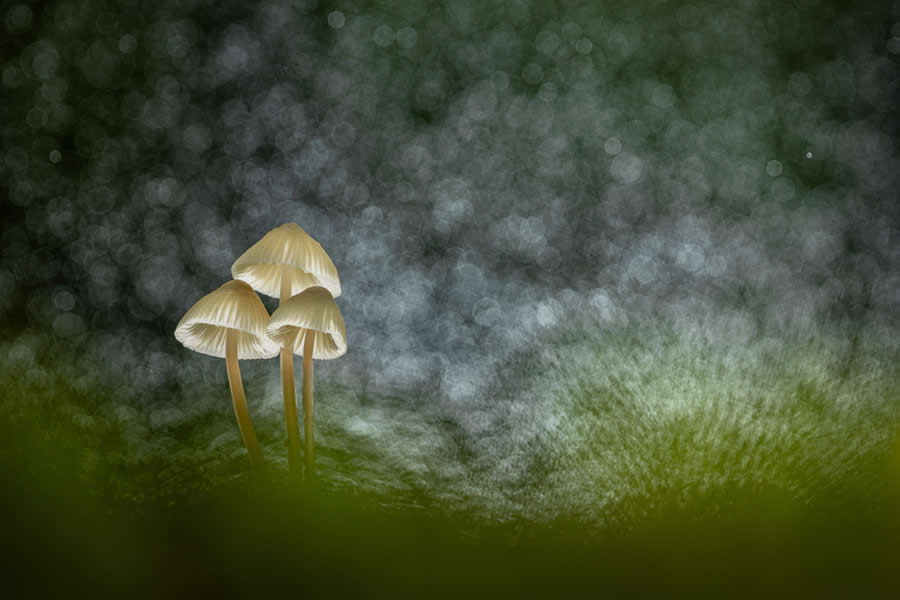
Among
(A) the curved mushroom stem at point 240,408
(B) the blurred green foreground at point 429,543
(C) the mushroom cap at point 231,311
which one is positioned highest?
(C) the mushroom cap at point 231,311

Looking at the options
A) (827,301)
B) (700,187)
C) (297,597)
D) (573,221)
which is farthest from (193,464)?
(700,187)

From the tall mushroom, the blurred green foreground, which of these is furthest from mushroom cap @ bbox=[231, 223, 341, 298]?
the blurred green foreground

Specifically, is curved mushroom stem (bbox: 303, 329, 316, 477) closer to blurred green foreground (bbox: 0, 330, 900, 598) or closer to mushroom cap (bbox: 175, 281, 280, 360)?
mushroom cap (bbox: 175, 281, 280, 360)

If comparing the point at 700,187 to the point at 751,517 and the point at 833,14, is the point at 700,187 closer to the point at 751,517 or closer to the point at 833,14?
the point at 833,14

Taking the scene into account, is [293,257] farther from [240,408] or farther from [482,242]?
[482,242]

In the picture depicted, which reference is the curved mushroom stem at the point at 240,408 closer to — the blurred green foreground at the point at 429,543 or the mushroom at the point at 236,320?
the mushroom at the point at 236,320

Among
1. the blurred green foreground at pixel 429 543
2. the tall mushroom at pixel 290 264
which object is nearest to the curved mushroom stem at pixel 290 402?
the tall mushroom at pixel 290 264
